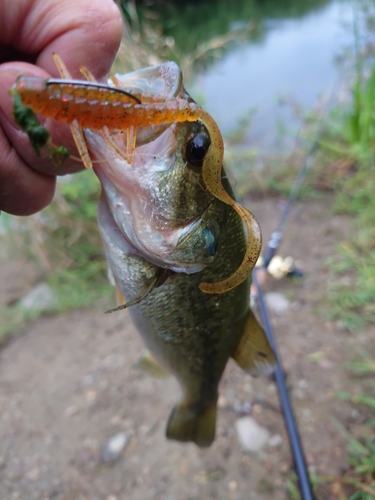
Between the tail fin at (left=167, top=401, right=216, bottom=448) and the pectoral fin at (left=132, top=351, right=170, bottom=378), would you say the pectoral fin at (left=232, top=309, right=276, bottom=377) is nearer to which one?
the tail fin at (left=167, top=401, right=216, bottom=448)

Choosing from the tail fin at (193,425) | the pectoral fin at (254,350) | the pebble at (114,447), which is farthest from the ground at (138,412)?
the pectoral fin at (254,350)

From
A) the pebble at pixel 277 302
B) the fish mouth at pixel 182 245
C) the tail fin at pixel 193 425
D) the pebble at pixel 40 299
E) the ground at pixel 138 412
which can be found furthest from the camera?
the pebble at pixel 40 299

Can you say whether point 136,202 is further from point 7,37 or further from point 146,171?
point 7,37

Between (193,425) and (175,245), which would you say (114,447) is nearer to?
(193,425)

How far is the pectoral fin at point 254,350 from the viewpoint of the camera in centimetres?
138

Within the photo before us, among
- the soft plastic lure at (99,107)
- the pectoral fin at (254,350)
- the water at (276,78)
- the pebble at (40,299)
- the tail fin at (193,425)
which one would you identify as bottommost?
the water at (276,78)

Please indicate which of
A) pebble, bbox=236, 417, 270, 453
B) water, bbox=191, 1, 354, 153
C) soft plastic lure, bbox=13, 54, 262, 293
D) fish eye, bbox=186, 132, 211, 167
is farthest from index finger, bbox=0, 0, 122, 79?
water, bbox=191, 1, 354, 153

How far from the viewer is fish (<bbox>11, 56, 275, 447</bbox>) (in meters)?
0.95

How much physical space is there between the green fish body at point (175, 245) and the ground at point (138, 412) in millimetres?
1146

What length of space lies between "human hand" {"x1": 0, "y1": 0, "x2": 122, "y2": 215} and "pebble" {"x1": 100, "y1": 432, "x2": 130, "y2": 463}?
6.05ft

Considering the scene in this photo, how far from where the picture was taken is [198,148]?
39.7 inches

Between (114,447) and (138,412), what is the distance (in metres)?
0.26

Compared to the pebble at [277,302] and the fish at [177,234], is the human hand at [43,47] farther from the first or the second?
the pebble at [277,302]

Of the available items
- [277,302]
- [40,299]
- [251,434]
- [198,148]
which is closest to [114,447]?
[251,434]
